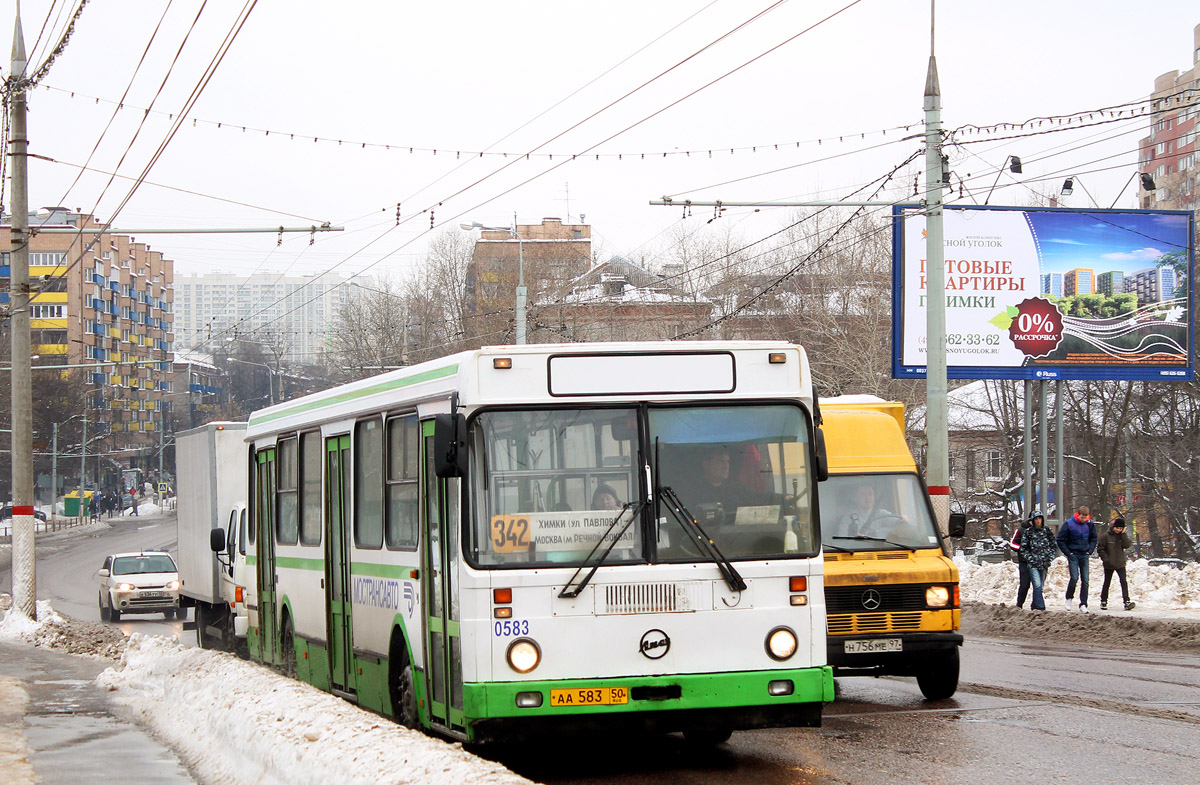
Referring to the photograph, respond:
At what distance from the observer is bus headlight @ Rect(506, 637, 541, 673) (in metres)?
7.90

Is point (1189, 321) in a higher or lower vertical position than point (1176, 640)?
higher

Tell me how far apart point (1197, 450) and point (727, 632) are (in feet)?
129

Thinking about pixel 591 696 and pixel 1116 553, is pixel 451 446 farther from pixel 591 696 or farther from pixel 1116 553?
pixel 1116 553

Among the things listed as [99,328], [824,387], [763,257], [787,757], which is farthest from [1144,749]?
[99,328]

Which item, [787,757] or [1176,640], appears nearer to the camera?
[787,757]

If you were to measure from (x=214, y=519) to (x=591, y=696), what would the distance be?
1372 cm

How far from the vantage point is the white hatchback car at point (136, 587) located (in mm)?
31266

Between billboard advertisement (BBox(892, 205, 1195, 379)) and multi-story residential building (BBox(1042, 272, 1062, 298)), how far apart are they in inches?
0.8

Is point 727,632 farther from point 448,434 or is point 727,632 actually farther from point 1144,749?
point 1144,749

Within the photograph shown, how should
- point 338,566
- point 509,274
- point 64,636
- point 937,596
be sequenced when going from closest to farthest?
1. point 338,566
2. point 937,596
3. point 64,636
4. point 509,274

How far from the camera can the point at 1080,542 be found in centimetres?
2148

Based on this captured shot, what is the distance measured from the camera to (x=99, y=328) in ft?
399

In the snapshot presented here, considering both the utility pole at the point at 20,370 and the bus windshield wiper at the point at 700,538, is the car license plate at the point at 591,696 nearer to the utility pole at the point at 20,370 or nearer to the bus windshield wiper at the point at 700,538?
the bus windshield wiper at the point at 700,538

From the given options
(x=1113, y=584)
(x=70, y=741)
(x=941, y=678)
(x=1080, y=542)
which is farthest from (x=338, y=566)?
(x=1113, y=584)
